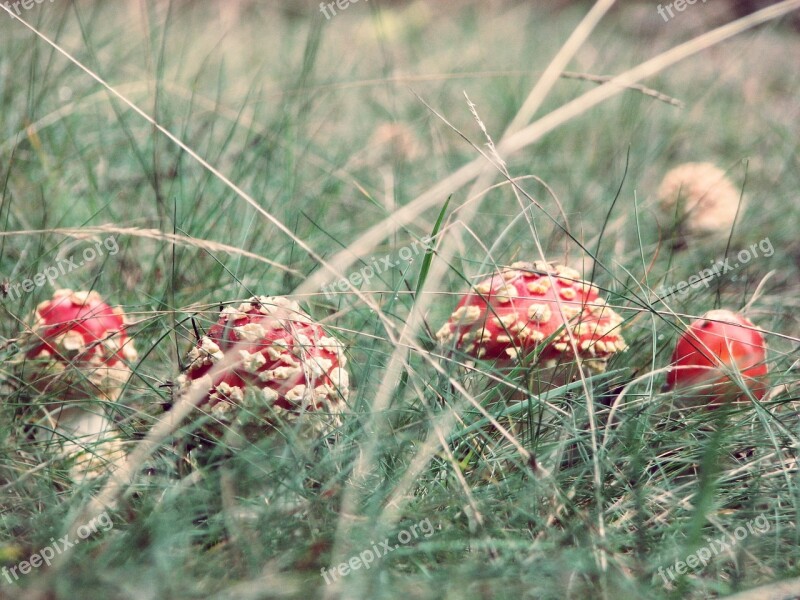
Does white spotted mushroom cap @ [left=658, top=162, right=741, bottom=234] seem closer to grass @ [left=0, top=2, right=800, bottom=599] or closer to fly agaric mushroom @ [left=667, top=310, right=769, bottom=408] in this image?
grass @ [left=0, top=2, right=800, bottom=599]

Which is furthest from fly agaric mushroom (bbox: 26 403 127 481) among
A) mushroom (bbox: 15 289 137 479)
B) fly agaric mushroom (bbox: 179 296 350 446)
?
fly agaric mushroom (bbox: 179 296 350 446)

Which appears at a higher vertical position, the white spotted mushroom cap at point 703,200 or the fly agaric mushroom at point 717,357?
the white spotted mushroom cap at point 703,200

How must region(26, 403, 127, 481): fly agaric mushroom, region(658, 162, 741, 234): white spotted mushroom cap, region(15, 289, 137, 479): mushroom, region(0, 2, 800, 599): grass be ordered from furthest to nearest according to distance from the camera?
region(658, 162, 741, 234): white spotted mushroom cap → region(15, 289, 137, 479): mushroom → region(26, 403, 127, 481): fly agaric mushroom → region(0, 2, 800, 599): grass

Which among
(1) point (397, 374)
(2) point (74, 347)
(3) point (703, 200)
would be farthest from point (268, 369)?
(3) point (703, 200)

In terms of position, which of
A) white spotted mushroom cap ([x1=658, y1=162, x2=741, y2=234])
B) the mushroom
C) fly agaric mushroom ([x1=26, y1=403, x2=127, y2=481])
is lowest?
fly agaric mushroom ([x1=26, y1=403, x2=127, y2=481])

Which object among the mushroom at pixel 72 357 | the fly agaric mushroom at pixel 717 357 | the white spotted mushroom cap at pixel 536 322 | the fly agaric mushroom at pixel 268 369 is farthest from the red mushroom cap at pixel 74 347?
the fly agaric mushroom at pixel 717 357

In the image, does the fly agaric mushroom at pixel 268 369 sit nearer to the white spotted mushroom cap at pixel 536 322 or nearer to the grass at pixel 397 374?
the grass at pixel 397 374

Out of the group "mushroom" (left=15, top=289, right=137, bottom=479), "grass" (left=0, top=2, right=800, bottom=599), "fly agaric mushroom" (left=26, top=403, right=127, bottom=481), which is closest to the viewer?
"grass" (left=0, top=2, right=800, bottom=599)

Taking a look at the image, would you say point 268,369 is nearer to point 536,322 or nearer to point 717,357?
point 536,322
